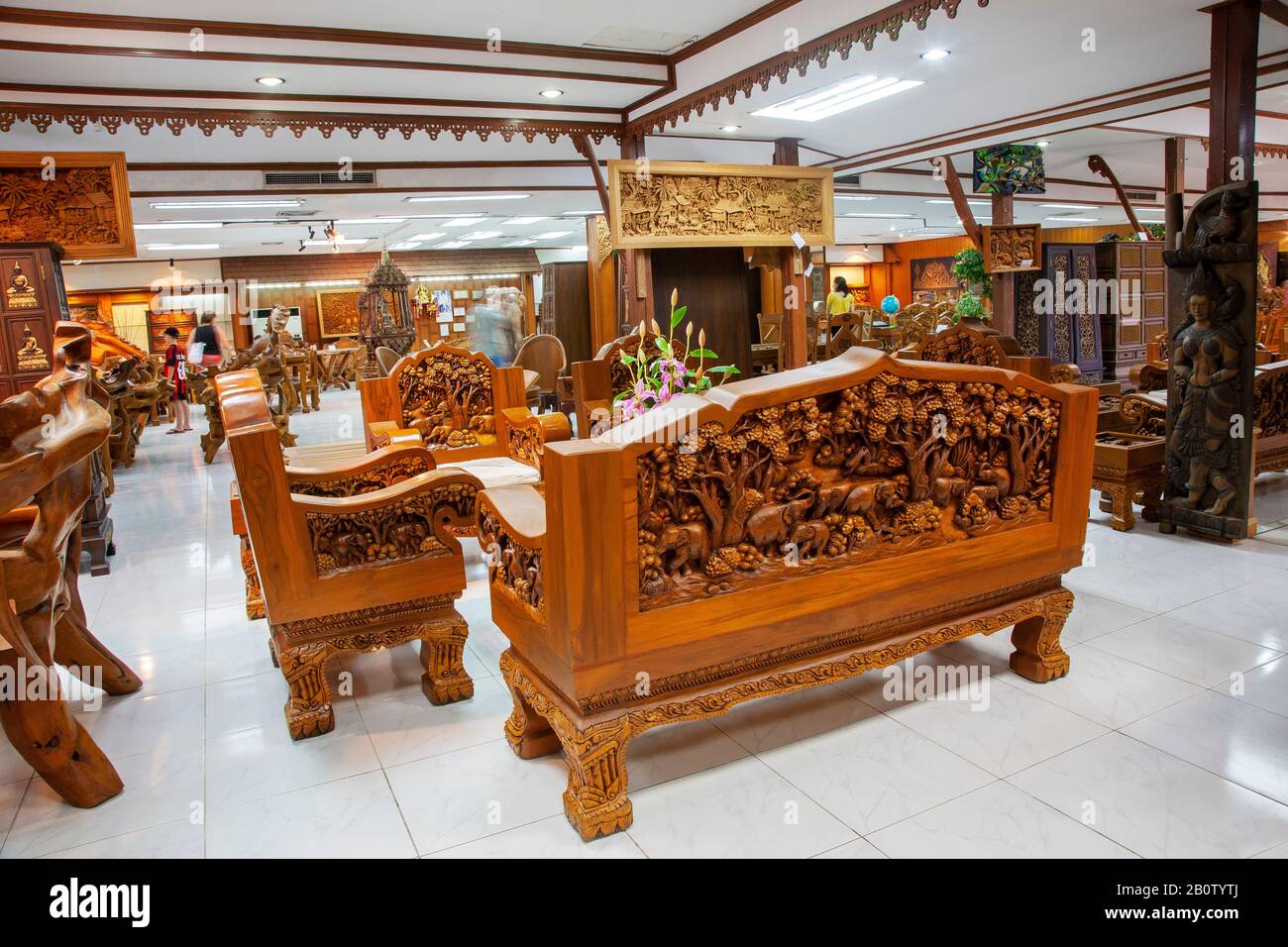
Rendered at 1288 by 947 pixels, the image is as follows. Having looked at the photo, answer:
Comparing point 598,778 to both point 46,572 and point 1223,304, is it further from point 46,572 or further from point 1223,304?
point 1223,304

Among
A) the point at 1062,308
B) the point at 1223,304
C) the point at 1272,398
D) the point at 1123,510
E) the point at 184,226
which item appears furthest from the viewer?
the point at 184,226

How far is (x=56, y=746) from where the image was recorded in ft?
7.45

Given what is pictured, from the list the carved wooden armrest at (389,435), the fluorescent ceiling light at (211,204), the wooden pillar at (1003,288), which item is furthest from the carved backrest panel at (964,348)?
the fluorescent ceiling light at (211,204)

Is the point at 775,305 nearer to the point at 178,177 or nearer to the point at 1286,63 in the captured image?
the point at 1286,63

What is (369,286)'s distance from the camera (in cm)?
790

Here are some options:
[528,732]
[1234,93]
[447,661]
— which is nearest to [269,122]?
[447,661]

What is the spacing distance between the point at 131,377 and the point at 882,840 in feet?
30.8

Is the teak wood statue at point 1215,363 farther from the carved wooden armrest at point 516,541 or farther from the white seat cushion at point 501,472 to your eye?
the carved wooden armrest at point 516,541

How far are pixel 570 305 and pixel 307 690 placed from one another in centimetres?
781

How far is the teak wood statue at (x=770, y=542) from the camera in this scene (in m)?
2.00

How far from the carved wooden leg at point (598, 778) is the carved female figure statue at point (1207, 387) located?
12.1 ft

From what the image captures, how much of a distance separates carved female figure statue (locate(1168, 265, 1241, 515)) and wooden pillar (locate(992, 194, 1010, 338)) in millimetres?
5491

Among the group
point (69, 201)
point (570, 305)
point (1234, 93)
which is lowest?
point (570, 305)

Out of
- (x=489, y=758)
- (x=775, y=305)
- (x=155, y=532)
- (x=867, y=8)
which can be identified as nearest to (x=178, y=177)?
(x=155, y=532)
